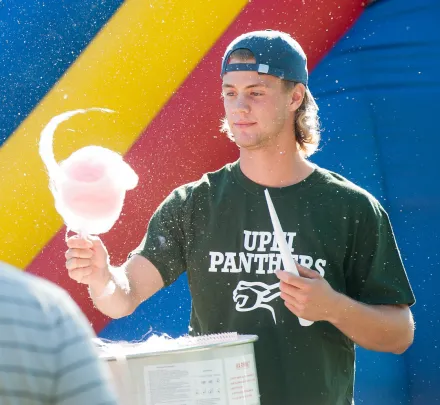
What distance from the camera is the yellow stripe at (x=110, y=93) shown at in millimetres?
2826

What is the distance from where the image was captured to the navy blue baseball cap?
2.31m

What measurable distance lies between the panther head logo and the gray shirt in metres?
1.40

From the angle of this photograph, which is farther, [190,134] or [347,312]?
[190,134]

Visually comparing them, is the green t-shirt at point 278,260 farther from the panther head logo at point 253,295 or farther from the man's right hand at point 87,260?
the man's right hand at point 87,260

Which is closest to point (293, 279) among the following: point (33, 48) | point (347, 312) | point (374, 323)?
point (347, 312)

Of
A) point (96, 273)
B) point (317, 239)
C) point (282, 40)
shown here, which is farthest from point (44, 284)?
point (282, 40)

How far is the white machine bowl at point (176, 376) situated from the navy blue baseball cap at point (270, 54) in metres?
0.87

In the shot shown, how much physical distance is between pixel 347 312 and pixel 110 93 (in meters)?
1.20

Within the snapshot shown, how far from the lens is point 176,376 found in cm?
169

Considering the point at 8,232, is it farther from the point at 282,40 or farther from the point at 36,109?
the point at 282,40

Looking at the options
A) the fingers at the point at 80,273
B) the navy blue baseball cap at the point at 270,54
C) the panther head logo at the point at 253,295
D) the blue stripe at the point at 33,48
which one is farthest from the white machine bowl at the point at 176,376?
the blue stripe at the point at 33,48

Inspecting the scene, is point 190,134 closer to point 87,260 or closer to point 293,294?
point 87,260

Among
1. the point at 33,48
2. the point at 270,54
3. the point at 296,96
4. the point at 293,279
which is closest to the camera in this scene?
the point at 293,279


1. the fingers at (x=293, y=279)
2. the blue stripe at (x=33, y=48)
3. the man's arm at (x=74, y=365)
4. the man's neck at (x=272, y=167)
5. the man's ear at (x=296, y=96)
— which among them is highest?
the blue stripe at (x=33, y=48)
